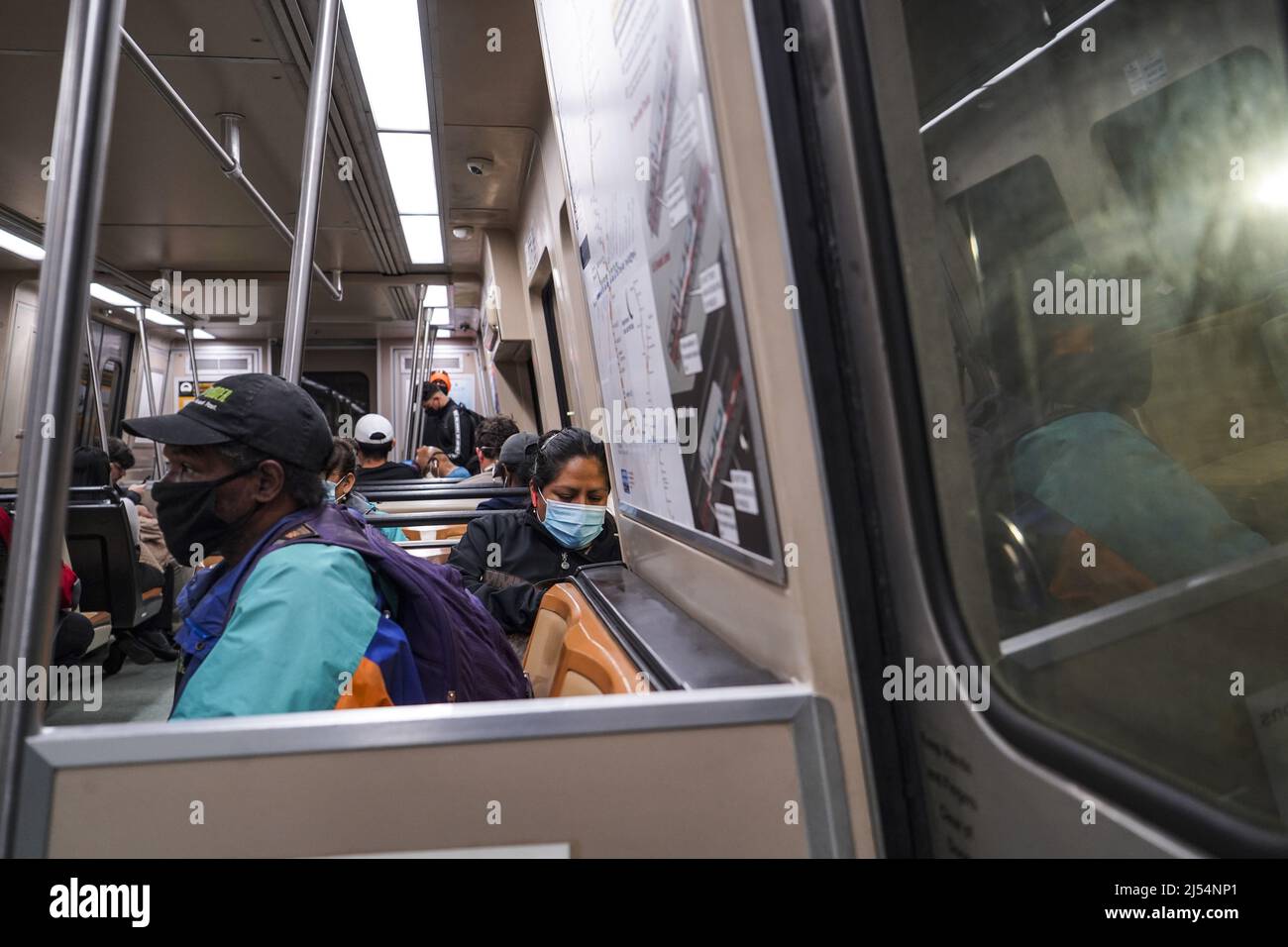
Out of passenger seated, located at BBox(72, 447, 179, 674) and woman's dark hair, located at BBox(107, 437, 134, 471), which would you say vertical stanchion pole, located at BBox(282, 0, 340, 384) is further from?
woman's dark hair, located at BBox(107, 437, 134, 471)

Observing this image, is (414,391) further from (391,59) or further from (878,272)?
(878,272)

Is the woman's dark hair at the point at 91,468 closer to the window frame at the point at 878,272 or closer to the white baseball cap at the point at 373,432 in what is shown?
the white baseball cap at the point at 373,432

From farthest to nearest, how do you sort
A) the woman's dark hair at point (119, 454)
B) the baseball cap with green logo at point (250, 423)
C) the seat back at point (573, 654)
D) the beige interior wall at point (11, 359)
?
the beige interior wall at point (11, 359)
the woman's dark hair at point (119, 454)
the baseball cap with green logo at point (250, 423)
the seat back at point (573, 654)

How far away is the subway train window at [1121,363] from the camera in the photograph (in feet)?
2.84

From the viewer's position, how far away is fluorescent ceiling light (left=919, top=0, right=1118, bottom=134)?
1313mm

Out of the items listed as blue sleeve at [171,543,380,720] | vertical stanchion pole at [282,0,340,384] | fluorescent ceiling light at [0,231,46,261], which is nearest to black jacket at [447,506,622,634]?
vertical stanchion pole at [282,0,340,384]

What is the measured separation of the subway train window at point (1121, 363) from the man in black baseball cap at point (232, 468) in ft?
3.87

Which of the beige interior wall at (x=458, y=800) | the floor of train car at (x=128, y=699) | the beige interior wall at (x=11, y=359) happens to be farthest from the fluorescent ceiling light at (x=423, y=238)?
the beige interior wall at (x=458, y=800)

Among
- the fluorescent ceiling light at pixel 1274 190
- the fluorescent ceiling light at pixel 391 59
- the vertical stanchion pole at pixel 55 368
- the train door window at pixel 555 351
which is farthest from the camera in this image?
the train door window at pixel 555 351

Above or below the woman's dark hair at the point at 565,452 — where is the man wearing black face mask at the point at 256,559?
below

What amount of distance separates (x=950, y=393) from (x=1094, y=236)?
105cm

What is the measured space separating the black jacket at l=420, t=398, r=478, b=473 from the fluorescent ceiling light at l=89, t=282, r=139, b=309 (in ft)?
10.7

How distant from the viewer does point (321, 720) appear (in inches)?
30.5
